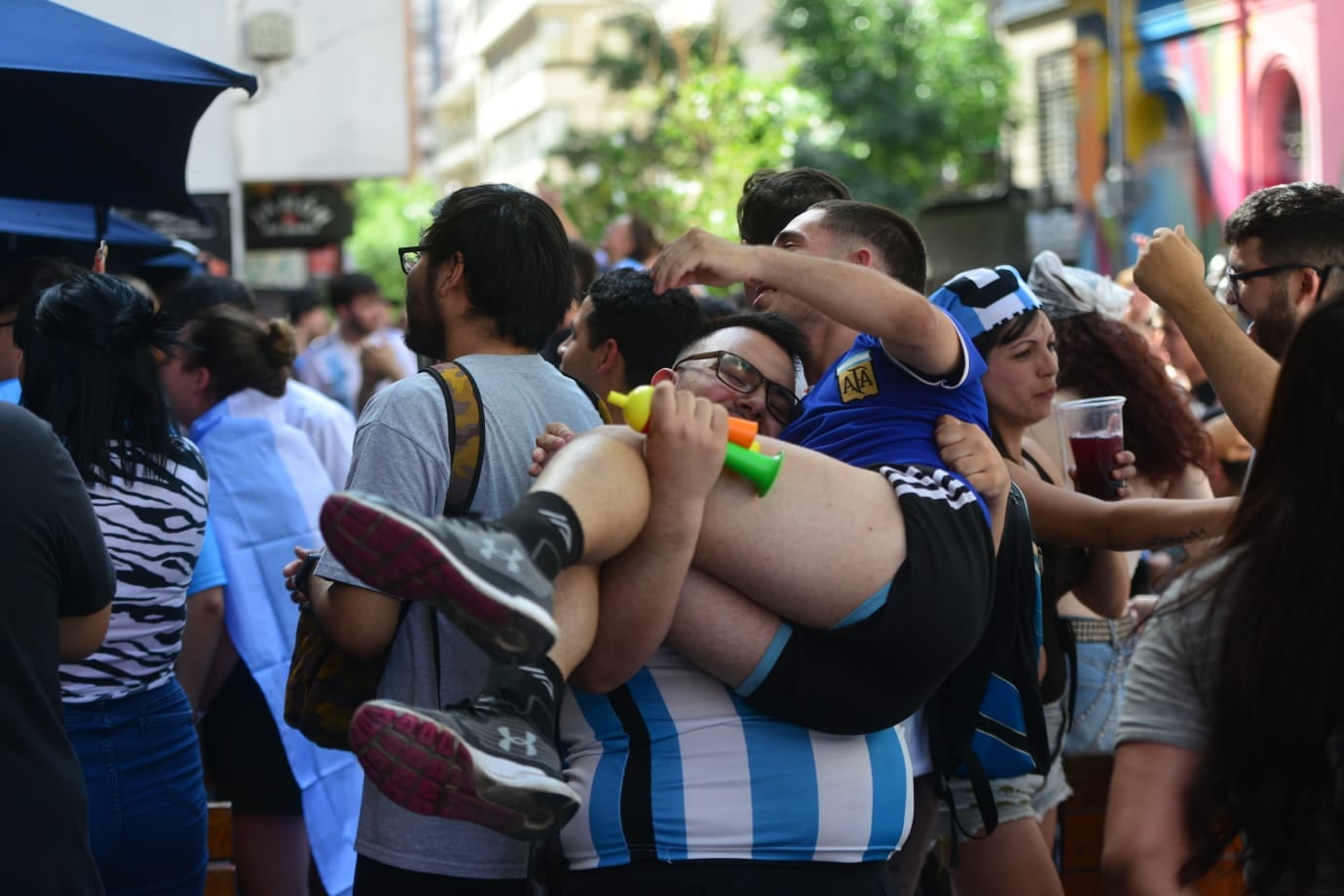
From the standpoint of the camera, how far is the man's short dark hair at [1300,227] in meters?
3.46

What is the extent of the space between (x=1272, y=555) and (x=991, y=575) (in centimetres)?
83

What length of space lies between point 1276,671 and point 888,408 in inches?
41.2

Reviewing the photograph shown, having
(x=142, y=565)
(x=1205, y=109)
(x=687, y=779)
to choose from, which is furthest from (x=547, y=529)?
(x=1205, y=109)

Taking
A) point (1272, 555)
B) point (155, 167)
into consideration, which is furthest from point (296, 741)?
point (1272, 555)

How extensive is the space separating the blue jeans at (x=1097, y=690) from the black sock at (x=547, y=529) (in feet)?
8.38

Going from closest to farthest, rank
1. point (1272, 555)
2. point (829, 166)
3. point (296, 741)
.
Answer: point (1272, 555)
point (296, 741)
point (829, 166)

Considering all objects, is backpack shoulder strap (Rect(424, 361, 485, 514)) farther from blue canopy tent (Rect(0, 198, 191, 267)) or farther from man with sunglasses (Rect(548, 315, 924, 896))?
blue canopy tent (Rect(0, 198, 191, 267))

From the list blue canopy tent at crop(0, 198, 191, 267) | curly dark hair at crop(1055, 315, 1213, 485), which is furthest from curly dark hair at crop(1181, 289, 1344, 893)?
blue canopy tent at crop(0, 198, 191, 267)

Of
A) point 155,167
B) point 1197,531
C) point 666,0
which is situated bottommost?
point 1197,531

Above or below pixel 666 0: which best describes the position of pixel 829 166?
below

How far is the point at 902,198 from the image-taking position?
3014 cm

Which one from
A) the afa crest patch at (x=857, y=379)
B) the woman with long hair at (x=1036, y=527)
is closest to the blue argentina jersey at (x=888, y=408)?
the afa crest patch at (x=857, y=379)

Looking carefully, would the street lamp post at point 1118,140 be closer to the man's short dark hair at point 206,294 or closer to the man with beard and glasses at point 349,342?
the man with beard and glasses at point 349,342

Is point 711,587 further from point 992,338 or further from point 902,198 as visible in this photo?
point 902,198
